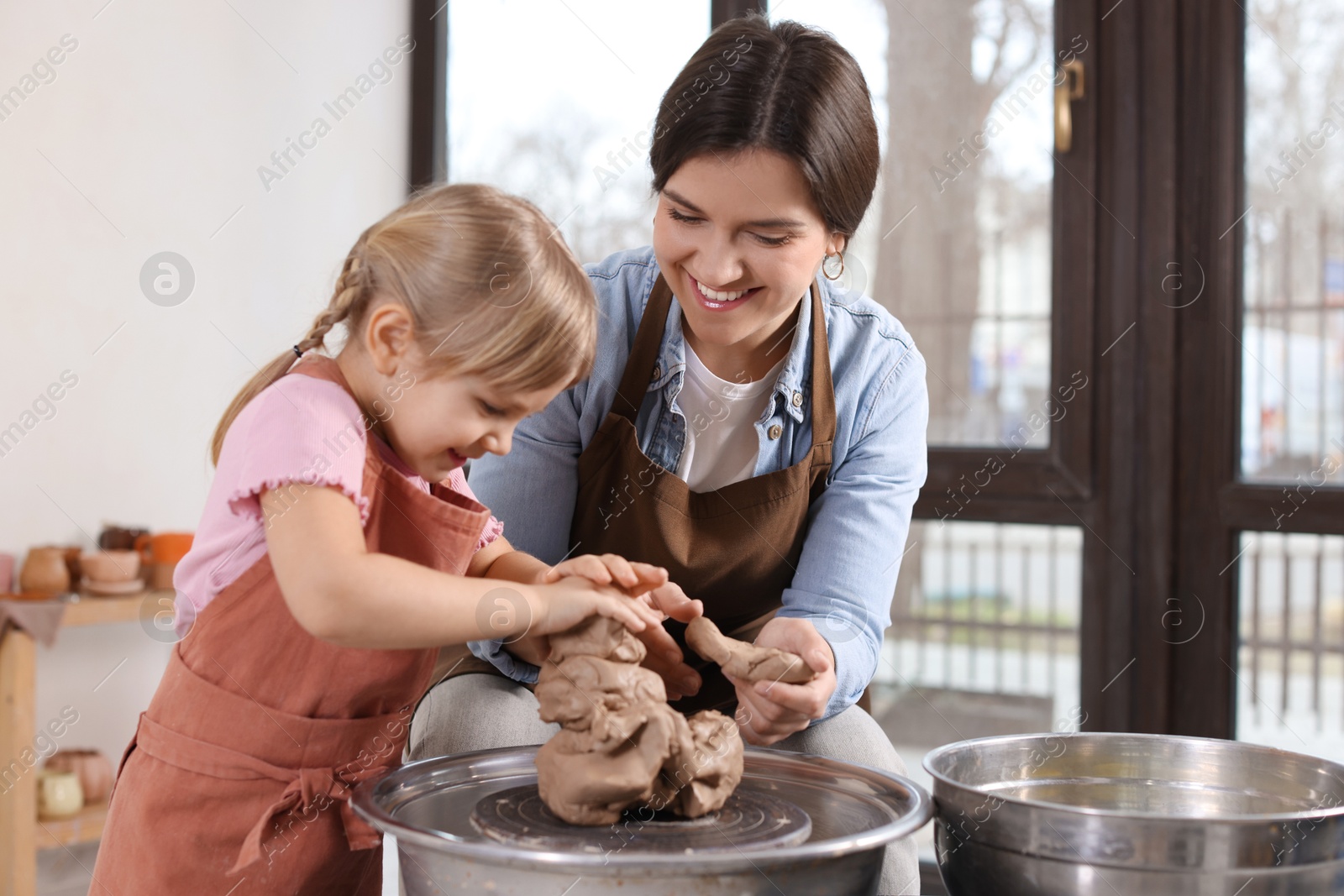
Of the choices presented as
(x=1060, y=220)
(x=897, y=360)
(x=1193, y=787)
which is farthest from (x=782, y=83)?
(x=1060, y=220)

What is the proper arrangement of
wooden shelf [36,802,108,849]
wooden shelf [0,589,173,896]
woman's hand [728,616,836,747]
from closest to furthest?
woman's hand [728,616,836,747], wooden shelf [0,589,173,896], wooden shelf [36,802,108,849]

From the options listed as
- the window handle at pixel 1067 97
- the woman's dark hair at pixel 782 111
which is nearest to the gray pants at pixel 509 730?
the woman's dark hair at pixel 782 111

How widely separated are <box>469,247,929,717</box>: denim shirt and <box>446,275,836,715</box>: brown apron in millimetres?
21

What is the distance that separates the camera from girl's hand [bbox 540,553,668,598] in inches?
42.8

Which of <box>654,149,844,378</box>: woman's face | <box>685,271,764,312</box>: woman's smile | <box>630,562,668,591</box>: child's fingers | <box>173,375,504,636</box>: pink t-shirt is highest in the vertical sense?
<box>654,149,844,378</box>: woman's face

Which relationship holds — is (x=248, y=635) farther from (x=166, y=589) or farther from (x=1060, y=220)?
(x=1060, y=220)

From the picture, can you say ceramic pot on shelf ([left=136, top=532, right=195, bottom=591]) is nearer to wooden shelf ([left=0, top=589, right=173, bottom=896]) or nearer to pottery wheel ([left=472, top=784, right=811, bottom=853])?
wooden shelf ([left=0, top=589, right=173, bottom=896])

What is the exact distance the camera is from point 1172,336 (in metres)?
2.37

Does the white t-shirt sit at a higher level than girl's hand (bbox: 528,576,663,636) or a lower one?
higher

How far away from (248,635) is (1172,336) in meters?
1.98

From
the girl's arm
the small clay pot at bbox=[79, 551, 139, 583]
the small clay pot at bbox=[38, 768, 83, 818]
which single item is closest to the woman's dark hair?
the girl's arm

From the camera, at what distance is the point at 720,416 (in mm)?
1573

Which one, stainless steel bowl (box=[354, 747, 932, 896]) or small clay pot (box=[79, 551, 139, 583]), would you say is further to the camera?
small clay pot (box=[79, 551, 139, 583])

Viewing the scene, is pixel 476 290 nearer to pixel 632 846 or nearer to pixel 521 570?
pixel 521 570
